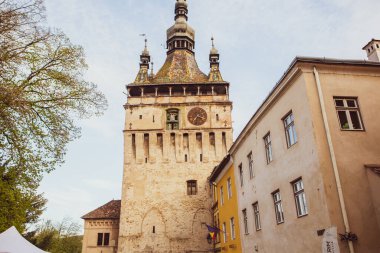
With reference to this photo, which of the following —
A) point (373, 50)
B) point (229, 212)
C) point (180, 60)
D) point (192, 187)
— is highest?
point (180, 60)

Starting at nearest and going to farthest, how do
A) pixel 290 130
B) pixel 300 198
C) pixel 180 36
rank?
pixel 300 198 < pixel 290 130 < pixel 180 36

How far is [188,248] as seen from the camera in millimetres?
25969

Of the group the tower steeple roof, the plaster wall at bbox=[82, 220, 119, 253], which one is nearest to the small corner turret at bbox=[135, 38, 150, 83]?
the tower steeple roof

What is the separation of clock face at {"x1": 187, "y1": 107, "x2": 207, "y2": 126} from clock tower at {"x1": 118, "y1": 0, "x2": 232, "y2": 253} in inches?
3.7

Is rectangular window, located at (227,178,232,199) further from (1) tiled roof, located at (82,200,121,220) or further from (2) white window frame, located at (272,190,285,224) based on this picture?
(1) tiled roof, located at (82,200,121,220)

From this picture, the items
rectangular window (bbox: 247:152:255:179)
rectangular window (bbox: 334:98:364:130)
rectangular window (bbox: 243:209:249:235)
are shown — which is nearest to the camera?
rectangular window (bbox: 334:98:364:130)

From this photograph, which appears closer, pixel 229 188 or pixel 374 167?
pixel 374 167

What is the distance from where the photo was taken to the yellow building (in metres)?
17.4

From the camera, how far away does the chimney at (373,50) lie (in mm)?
11609

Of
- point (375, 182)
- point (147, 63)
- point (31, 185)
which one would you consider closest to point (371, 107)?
point (375, 182)

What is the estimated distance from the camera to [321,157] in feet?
28.7

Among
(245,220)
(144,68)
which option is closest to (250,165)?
(245,220)

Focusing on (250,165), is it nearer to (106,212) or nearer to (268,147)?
(268,147)

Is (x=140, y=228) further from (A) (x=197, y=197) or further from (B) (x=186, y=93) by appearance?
(B) (x=186, y=93)
